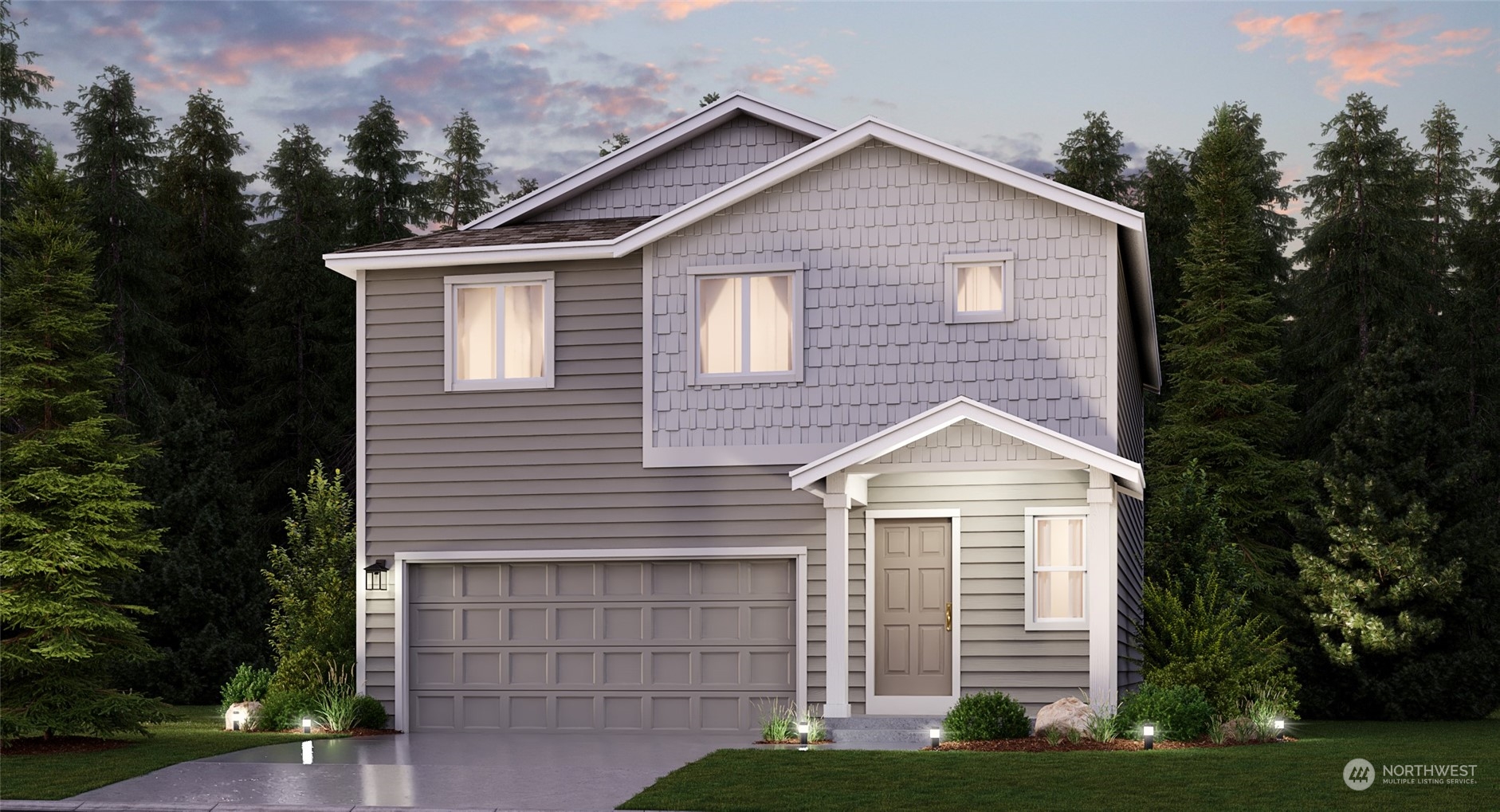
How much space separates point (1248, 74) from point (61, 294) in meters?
20.0

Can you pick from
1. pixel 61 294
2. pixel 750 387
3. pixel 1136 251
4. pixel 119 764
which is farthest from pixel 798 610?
pixel 61 294

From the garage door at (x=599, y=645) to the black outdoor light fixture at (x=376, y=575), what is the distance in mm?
381

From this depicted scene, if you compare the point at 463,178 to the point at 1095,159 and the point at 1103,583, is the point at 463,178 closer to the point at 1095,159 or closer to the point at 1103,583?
the point at 1095,159

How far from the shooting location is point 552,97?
95.4ft

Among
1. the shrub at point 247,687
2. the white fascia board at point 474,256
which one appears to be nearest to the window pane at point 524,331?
the white fascia board at point 474,256

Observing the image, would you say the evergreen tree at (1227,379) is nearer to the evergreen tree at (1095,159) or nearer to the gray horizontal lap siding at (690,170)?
the evergreen tree at (1095,159)

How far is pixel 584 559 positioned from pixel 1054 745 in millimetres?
6271

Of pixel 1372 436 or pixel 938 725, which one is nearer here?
pixel 938 725

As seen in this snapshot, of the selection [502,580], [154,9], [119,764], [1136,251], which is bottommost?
[119,764]

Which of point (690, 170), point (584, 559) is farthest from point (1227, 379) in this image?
point (584, 559)

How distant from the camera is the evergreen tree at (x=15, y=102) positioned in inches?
1233

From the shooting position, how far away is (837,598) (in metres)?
16.8

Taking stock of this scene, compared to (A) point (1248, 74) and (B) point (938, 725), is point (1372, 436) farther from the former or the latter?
(B) point (938, 725)

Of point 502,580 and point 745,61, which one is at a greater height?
point 745,61
